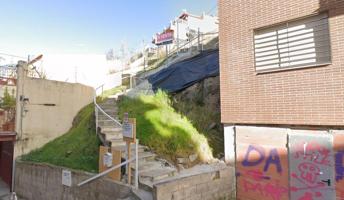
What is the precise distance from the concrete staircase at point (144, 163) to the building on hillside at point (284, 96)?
6.48 ft

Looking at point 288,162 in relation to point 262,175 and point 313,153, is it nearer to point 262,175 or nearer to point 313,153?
point 313,153

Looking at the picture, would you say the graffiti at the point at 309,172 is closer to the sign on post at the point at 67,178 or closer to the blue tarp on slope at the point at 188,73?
the blue tarp on slope at the point at 188,73

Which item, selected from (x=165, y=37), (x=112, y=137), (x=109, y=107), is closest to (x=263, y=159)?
(x=112, y=137)

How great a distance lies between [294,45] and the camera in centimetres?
686

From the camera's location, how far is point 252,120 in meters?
7.32

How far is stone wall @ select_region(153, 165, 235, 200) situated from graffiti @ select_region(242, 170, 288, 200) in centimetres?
42

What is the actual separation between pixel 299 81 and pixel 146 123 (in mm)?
5290

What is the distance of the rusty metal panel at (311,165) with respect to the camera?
5.95m

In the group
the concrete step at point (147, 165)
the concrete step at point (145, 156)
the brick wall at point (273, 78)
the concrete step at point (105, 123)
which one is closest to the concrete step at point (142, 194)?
the concrete step at point (147, 165)

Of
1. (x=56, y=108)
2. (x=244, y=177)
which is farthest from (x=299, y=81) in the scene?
(x=56, y=108)

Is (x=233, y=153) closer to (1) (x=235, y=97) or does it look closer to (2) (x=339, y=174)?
(1) (x=235, y=97)

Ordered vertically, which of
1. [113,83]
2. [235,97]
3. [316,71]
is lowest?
[235,97]

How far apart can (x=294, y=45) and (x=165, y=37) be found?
26.1 m

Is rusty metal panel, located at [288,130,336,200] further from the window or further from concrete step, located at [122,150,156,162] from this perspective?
concrete step, located at [122,150,156,162]
